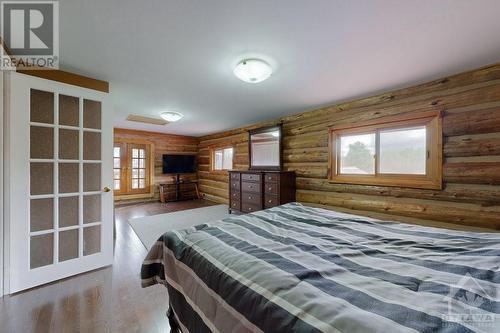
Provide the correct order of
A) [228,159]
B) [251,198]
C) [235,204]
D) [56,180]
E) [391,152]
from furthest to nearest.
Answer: [228,159], [235,204], [251,198], [391,152], [56,180]

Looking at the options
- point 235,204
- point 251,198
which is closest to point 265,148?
point 251,198

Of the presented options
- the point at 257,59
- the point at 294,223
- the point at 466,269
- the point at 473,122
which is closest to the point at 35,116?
the point at 257,59

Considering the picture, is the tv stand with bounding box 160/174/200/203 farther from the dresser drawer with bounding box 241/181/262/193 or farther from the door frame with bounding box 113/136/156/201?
the dresser drawer with bounding box 241/181/262/193

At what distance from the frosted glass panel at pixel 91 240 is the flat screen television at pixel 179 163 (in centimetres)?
440

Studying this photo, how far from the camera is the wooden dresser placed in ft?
12.6

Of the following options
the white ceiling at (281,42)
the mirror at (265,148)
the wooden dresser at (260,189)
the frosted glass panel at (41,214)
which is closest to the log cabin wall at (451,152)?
the white ceiling at (281,42)

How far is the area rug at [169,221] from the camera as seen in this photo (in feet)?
11.5

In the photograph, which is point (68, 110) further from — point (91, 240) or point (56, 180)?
point (91, 240)

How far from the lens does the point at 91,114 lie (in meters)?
2.34

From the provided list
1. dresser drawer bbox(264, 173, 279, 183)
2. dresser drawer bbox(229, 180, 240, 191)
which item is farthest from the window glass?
dresser drawer bbox(264, 173, 279, 183)

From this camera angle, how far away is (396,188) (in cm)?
274

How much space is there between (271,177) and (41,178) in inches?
125

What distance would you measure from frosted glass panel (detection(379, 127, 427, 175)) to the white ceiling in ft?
2.13

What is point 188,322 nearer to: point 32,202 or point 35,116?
point 32,202
